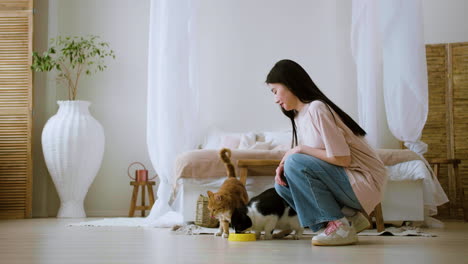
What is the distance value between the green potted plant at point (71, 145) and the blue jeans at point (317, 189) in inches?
137

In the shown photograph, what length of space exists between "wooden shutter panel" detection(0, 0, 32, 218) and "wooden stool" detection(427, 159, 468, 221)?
12.5 ft

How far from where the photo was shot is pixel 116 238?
131 inches

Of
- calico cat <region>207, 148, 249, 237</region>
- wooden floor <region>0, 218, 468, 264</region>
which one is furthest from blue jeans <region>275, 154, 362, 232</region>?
calico cat <region>207, 148, 249, 237</region>

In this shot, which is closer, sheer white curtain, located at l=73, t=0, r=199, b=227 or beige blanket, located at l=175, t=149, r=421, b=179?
beige blanket, located at l=175, t=149, r=421, b=179

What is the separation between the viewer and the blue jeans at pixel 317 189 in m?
2.73

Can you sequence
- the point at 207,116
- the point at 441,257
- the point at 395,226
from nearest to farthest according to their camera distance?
the point at 441,257 → the point at 395,226 → the point at 207,116

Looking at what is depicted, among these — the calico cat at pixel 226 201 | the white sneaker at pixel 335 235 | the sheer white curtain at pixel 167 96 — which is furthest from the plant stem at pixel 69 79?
the white sneaker at pixel 335 235

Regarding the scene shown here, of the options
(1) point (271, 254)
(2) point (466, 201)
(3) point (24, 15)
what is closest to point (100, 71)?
(3) point (24, 15)

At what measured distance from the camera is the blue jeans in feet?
8.96

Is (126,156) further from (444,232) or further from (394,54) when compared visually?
(444,232)

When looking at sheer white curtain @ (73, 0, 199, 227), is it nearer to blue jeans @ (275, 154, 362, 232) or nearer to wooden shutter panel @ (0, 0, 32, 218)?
wooden shutter panel @ (0, 0, 32, 218)

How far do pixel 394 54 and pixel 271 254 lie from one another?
2.63 metres

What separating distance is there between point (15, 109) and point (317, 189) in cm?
413

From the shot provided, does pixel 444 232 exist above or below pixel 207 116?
below
